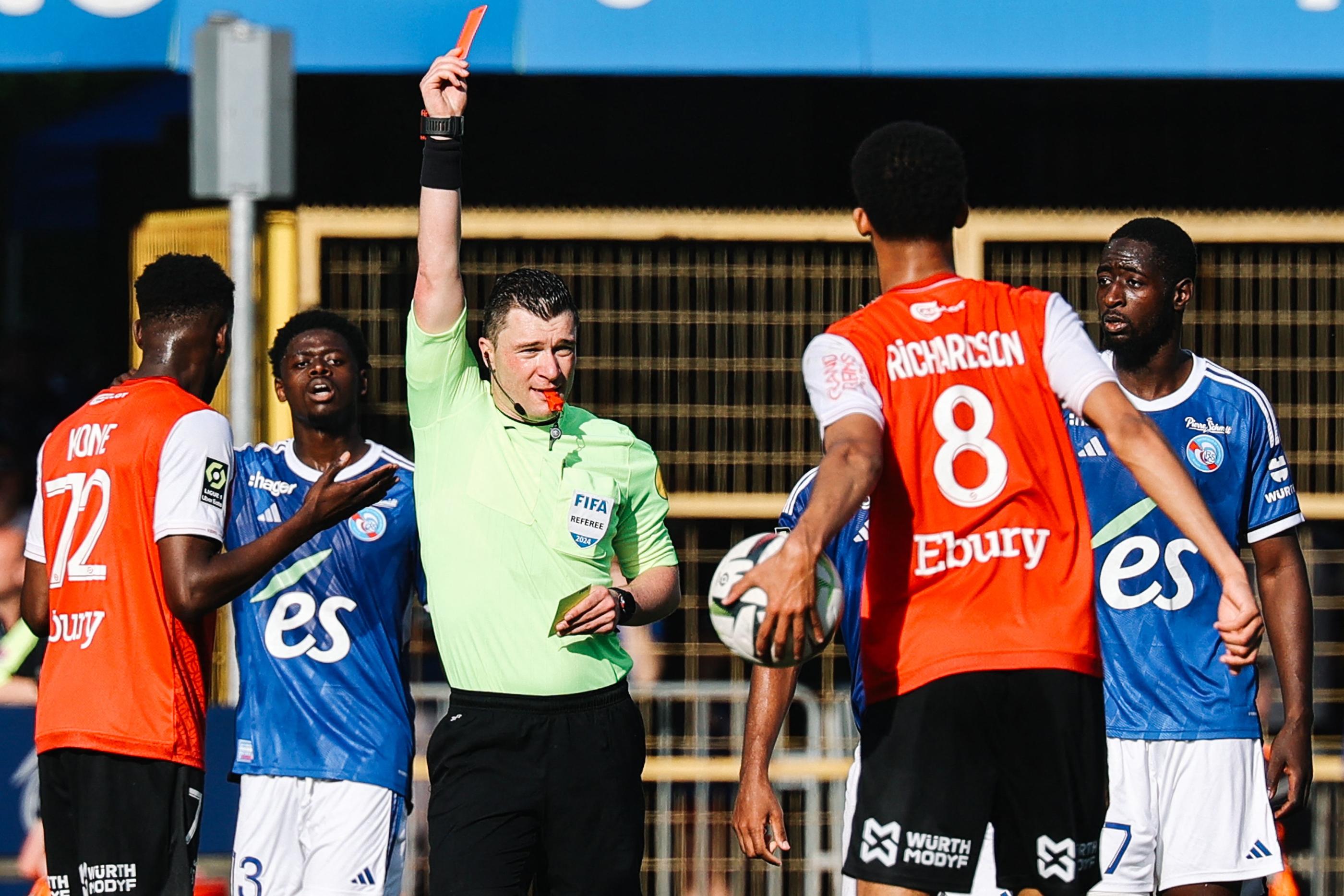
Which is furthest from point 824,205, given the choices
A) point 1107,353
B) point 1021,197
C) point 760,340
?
point 1107,353

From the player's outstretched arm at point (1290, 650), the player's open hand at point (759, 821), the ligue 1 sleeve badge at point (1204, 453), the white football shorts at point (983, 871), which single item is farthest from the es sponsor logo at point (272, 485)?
the player's outstretched arm at point (1290, 650)

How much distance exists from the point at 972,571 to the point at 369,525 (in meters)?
Answer: 2.52

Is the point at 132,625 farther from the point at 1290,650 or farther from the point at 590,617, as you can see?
the point at 1290,650

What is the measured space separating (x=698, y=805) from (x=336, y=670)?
2.42 m

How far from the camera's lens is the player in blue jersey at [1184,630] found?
553 cm

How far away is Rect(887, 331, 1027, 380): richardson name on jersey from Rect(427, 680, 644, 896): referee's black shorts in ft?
4.78

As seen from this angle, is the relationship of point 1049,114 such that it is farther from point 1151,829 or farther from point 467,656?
point 467,656

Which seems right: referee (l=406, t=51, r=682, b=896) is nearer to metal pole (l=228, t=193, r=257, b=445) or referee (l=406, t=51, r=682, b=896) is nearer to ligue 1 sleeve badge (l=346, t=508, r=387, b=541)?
ligue 1 sleeve badge (l=346, t=508, r=387, b=541)

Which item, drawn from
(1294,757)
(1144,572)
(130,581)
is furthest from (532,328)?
(1294,757)

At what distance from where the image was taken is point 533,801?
490 cm

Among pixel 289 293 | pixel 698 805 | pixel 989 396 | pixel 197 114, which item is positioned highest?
pixel 197 114

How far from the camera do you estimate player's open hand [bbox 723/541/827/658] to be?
12.3 feet

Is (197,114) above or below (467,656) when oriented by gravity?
above

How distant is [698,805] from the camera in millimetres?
7836
